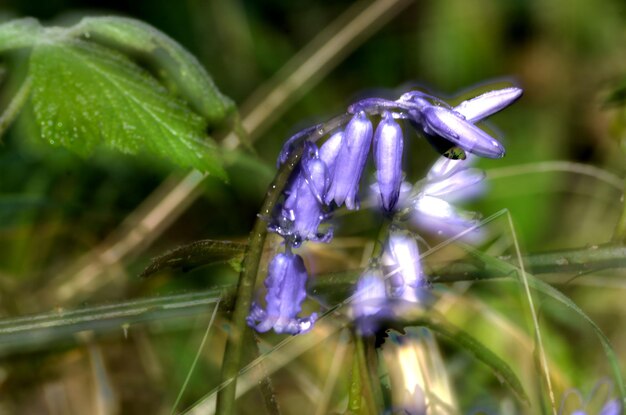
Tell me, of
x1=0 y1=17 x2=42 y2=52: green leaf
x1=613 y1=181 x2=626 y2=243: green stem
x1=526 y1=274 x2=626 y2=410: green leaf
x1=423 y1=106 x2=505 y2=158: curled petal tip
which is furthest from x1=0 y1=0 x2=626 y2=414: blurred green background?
x1=423 y1=106 x2=505 y2=158: curled petal tip

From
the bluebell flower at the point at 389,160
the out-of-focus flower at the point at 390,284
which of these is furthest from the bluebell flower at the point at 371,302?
the bluebell flower at the point at 389,160

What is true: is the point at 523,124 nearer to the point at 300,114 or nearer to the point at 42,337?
the point at 300,114

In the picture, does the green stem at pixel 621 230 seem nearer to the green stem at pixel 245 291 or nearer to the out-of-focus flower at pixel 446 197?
the out-of-focus flower at pixel 446 197

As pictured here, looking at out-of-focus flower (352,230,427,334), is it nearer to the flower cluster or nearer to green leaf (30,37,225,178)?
the flower cluster

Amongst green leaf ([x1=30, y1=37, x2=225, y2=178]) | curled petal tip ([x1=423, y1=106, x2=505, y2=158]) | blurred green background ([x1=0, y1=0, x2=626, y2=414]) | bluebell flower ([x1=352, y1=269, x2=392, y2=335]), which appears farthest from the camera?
blurred green background ([x1=0, y1=0, x2=626, y2=414])

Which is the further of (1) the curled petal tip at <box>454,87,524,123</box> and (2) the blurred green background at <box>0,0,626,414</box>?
(2) the blurred green background at <box>0,0,626,414</box>

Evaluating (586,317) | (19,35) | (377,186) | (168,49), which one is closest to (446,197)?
(377,186)
